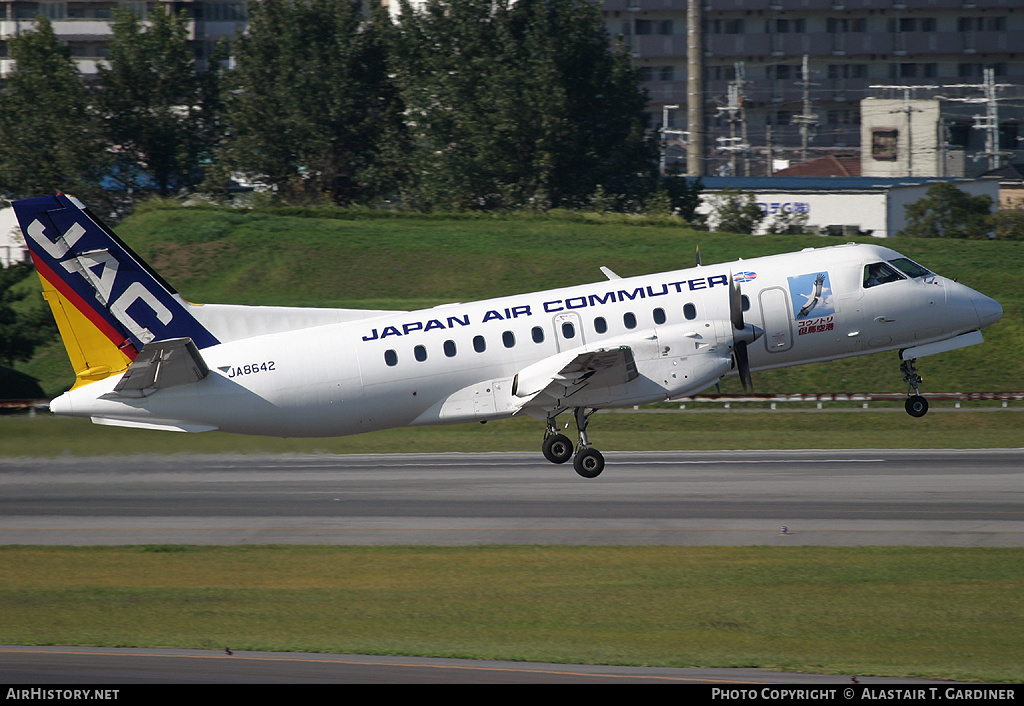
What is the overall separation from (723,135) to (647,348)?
10732cm

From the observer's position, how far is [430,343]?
25.1 metres

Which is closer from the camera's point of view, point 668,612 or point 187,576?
point 668,612

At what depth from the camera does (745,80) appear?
120 metres

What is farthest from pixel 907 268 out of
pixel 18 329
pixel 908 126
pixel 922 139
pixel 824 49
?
pixel 824 49

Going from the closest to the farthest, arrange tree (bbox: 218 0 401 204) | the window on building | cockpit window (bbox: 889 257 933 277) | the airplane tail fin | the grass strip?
the grass strip, the airplane tail fin, cockpit window (bbox: 889 257 933 277), tree (bbox: 218 0 401 204), the window on building

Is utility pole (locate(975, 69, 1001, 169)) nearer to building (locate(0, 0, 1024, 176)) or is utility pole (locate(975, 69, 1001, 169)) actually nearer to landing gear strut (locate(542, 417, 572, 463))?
building (locate(0, 0, 1024, 176))

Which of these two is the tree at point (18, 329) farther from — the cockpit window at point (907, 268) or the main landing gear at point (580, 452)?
the cockpit window at point (907, 268)

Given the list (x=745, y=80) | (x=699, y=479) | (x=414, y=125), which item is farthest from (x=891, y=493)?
(x=745, y=80)

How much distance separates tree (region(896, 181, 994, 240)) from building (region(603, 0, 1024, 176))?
4455 centimetres

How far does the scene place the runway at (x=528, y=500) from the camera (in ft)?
89.0

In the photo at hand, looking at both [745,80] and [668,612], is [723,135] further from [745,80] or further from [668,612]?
[668,612]

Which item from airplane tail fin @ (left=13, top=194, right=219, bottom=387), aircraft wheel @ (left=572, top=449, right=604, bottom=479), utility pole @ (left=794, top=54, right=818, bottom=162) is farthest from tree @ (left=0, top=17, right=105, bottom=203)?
aircraft wheel @ (left=572, top=449, right=604, bottom=479)

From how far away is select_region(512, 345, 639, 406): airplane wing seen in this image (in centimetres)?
2405

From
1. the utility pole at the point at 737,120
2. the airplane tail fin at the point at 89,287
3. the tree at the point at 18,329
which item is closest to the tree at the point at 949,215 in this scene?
the utility pole at the point at 737,120
